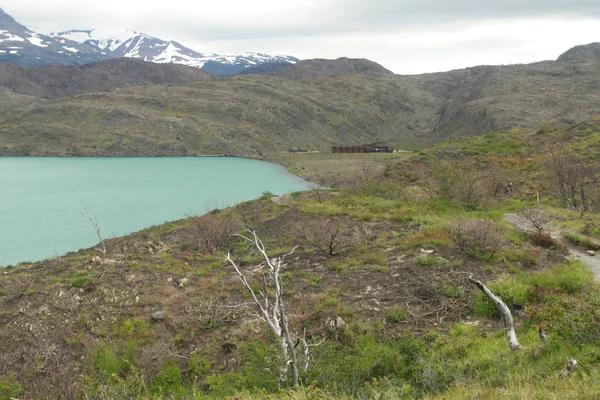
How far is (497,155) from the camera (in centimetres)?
3678

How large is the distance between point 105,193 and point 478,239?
5209 cm

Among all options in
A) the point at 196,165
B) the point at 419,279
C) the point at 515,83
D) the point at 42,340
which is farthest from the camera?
the point at 515,83

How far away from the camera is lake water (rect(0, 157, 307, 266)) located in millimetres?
36656

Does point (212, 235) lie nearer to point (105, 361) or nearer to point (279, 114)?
point (105, 361)

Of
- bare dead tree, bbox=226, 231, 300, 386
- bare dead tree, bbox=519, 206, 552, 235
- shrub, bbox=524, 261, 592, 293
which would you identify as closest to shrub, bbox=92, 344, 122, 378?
bare dead tree, bbox=226, 231, 300, 386

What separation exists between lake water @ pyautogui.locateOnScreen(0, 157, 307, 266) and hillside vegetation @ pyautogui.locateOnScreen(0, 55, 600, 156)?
1431 centimetres

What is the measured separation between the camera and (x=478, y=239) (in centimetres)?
1382

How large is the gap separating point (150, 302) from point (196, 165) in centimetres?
7852

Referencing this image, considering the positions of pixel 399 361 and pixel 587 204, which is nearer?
pixel 399 361

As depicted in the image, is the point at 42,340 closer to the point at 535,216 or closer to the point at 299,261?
the point at 299,261

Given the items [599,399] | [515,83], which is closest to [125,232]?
[599,399]

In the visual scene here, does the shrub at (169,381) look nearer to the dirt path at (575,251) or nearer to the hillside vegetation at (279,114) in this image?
the dirt path at (575,251)

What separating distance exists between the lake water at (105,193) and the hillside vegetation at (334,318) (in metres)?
21.7

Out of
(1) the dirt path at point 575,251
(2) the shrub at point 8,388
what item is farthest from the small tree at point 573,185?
(2) the shrub at point 8,388
